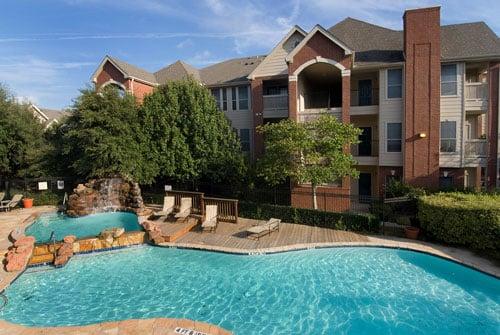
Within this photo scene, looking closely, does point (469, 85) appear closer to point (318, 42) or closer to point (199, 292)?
point (318, 42)

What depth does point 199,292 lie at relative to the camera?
9.89 m

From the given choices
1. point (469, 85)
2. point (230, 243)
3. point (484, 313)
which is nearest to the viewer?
point (484, 313)

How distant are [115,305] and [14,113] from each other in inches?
877

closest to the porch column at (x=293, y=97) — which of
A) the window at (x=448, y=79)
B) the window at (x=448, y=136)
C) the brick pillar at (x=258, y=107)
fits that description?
the brick pillar at (x=258, y=107)

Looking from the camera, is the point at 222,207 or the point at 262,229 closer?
the point at 262,229

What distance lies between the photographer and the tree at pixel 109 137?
64.7 ft

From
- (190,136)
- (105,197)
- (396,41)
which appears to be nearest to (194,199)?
(190,136)

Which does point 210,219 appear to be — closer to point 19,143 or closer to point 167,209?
point 167,209

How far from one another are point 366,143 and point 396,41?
23.4 feet

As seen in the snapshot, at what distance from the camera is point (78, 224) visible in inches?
709

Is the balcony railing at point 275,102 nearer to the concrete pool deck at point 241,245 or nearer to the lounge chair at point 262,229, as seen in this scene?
the concrete pool deck at point 241,245

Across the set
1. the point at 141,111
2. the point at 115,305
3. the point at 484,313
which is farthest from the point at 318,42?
the point at 115,305

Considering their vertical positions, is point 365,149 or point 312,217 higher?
point 365,149

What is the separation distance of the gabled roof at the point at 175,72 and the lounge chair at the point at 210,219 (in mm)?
14966
